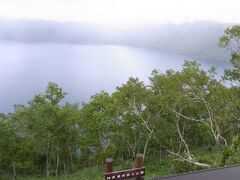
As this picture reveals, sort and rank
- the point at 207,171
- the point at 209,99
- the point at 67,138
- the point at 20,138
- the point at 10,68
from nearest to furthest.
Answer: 1. the point at 207,171
2. the point at 209,99
3. the point at 20,138
4. the point at 67,138
5. the point at 10,68

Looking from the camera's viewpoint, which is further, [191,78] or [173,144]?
[173,144]

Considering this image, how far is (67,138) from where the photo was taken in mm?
32812

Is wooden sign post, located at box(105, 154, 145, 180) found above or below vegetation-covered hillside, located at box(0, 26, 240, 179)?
below

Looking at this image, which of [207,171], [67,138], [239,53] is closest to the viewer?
[207,171]

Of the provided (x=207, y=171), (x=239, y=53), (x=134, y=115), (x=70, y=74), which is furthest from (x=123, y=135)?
(x=70, y=74)

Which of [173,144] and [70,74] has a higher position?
[70,74]

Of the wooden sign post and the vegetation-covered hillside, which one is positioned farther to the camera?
the vegetation-covered hillside

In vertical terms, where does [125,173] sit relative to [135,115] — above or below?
below

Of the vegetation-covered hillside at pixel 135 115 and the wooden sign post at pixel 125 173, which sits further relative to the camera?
the vegetation-covered hillside at pixel 135 115

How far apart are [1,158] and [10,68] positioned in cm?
16931

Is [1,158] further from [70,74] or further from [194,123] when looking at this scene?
[70,74]

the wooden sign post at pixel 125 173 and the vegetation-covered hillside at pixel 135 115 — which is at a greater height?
the vegetation-covered hillside at pixel 135 115

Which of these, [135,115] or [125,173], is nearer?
[125,173]

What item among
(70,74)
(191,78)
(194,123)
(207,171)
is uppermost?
(70,74)
